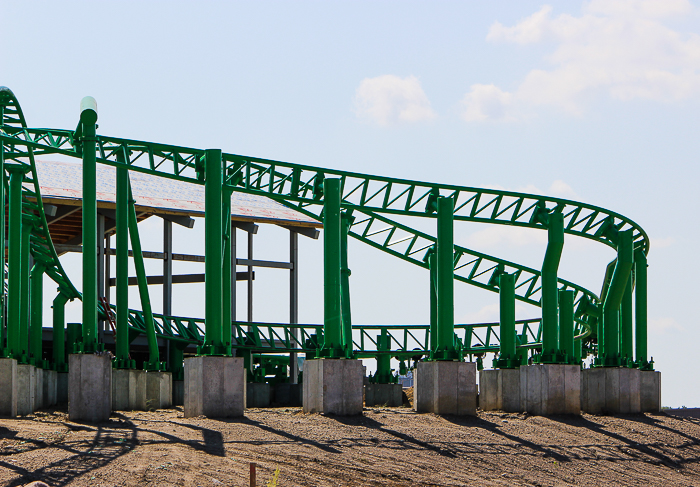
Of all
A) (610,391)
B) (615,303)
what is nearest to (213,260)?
(610,391)

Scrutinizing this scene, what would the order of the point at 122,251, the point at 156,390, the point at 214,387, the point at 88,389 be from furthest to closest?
the point at 156,390 < the point at 122,251 < the point at 214,387 < the point at 88,389

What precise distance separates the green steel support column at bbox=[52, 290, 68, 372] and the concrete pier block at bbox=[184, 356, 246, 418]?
12058mm

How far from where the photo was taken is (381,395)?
3588cm

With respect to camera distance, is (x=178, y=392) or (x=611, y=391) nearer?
(x=611, y=391)

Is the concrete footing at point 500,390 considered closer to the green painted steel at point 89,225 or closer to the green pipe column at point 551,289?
the green pipe column at point 551,289

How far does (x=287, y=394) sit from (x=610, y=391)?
13.5 meters

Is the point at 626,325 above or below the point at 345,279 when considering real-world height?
below

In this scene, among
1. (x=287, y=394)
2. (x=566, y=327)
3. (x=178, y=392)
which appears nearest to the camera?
(x=566, y=327)

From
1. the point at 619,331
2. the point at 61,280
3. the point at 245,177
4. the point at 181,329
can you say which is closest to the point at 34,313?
the point at 61,280

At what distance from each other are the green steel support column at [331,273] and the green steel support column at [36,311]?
Answer: 470 inches

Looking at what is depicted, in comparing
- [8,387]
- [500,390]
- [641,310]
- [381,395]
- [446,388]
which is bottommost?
[381,395]

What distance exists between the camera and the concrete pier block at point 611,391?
2789 centimetres

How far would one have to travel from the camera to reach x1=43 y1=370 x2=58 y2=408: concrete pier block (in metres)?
29.1

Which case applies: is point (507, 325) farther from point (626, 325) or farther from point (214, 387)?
point (214, 387)
